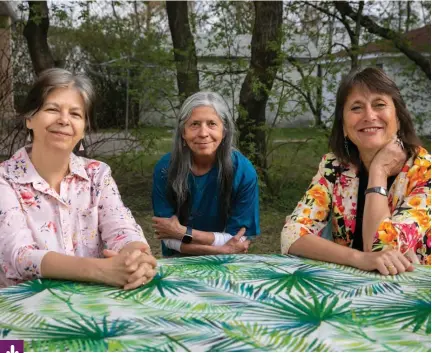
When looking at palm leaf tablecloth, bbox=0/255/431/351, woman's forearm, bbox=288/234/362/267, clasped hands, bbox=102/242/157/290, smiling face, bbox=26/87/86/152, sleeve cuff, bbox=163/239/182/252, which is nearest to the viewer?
palm leaf tablecloth, bbox=0/255/431/351

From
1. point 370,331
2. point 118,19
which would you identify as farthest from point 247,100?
point 370,331

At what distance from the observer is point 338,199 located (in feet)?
8.51

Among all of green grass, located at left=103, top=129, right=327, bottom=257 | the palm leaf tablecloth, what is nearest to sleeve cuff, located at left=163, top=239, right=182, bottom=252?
the palm leaf tablecloth

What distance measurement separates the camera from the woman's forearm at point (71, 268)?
192cm

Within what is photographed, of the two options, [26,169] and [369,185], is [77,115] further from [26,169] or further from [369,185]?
[369,185]

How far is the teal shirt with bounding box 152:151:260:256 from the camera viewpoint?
10.8 ft

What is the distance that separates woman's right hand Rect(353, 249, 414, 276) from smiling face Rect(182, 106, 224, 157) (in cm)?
132

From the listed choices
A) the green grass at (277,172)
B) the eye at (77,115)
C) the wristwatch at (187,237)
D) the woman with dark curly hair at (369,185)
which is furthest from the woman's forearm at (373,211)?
the green grass at (277,172)

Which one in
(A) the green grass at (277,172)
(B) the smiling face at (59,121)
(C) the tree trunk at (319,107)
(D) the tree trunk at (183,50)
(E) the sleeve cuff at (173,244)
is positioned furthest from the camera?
(D) the tree trunk at (183,50)

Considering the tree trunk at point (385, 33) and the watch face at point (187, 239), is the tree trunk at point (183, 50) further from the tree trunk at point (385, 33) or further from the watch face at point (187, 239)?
the watch face at point (187, 239)

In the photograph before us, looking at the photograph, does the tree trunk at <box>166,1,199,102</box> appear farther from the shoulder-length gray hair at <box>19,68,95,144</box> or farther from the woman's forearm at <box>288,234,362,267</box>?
the woman's forearm at <box>288,234,362,267</box>

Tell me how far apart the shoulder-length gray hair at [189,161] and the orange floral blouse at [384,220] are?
73 centimetres

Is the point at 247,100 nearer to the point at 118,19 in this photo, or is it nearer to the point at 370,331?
the point at 118,19

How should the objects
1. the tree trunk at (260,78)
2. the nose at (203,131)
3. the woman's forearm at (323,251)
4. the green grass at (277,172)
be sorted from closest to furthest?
the woman's forearm at (323,251) → the nose at (203,131) → the green grass at (277,172) → the tree trunk at (260,78)
